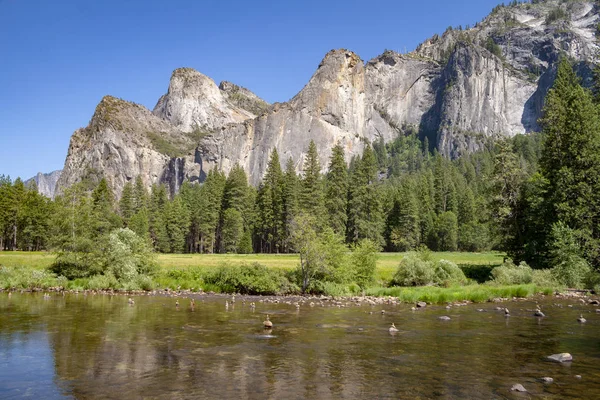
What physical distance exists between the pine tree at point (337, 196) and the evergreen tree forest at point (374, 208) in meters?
0.24

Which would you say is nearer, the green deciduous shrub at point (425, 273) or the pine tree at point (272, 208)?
the green deciduous shrub at point (425, 273)

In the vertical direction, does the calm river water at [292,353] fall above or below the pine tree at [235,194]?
below

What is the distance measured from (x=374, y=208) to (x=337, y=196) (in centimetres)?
971

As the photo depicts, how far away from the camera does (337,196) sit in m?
86.4

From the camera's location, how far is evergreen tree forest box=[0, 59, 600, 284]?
45688 millimetres

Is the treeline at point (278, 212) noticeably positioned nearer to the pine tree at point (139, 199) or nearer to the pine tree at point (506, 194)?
the pine tree at point (139, 199)

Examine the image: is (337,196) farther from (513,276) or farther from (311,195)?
(513,276)

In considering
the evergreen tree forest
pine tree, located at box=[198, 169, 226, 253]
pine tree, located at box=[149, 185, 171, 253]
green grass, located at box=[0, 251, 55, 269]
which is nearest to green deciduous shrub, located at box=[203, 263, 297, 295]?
the evergreen tree forest

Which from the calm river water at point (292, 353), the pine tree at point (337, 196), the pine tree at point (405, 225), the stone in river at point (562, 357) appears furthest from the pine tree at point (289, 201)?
the stone in river at point (562, 357)

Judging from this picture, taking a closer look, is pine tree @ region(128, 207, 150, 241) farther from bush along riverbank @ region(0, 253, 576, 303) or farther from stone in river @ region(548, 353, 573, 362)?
stone in river @ region(548, 353, 573, 362)

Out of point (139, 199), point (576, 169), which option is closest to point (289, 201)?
point (139, 199)

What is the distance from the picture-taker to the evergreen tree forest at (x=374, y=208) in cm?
4569

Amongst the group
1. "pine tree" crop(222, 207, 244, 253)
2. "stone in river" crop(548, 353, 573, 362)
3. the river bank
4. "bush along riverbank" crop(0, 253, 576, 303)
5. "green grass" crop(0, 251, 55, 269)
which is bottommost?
"stone in river" crop(548, 353, 573, 362)

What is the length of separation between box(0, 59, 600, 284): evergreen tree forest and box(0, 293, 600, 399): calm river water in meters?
16.5
